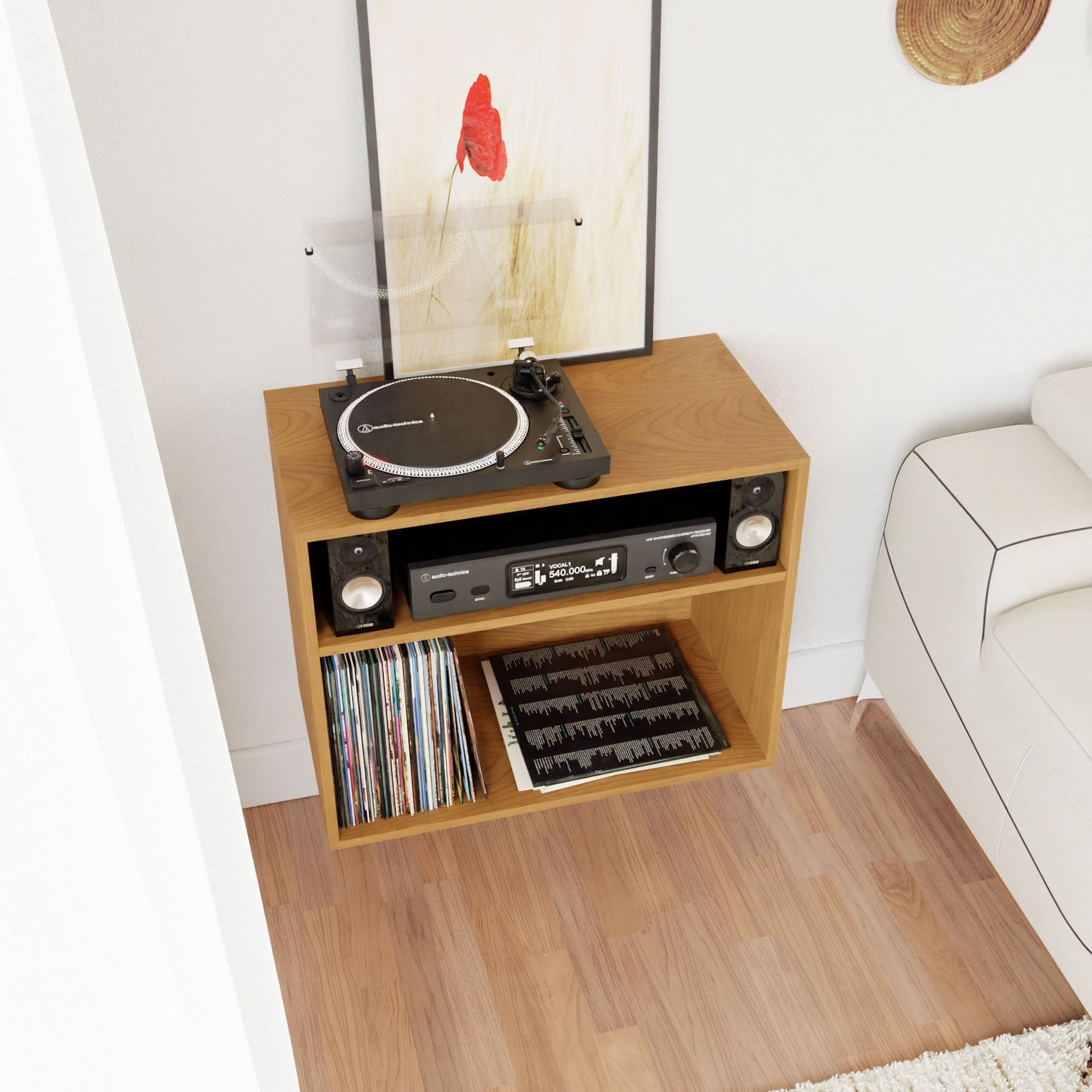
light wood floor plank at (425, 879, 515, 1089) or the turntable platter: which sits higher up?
the turntable platter

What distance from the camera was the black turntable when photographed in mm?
1314

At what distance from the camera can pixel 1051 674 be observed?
1.50 m

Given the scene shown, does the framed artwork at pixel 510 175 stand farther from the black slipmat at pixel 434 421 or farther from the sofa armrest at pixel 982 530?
the sofa armrest at pixel 982 530

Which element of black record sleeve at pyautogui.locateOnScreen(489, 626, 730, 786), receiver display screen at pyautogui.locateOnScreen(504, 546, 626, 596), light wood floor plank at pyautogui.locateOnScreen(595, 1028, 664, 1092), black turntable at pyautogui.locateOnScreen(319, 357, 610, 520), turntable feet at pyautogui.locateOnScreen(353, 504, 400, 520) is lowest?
light wood floor plank at pyautogui.locateOnScreen(595, 1028, 664, 1092)

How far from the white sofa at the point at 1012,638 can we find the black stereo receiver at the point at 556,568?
46 cm

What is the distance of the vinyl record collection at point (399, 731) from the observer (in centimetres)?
153

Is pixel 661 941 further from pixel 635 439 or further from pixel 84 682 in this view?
pixel 84 682

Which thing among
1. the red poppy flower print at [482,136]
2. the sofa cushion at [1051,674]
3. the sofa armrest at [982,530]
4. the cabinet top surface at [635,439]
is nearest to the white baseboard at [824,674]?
the sofa armrest at [982,530]

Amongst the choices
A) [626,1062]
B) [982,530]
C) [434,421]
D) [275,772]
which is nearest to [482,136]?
[434,421]

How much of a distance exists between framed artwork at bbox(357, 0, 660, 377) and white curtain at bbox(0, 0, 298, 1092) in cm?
95

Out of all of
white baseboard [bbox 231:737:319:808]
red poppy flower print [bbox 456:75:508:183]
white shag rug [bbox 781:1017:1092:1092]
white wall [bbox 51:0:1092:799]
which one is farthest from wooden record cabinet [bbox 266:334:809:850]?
white shag rug [bbox 781:1017:1092:1092]

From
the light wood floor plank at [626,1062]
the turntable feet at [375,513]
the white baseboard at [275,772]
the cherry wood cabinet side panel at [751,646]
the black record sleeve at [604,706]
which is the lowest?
the light wood floor plank at [626,1062]

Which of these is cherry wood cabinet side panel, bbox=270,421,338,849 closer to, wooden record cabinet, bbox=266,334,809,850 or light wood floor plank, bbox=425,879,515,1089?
wooden record cabinet, bbox=266,334,809,850

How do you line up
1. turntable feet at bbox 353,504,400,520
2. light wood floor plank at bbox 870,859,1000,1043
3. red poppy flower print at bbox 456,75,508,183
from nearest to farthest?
1. turntable feet at bbox 353,504,400,520
2. red poppy flower print at bbox 456,75,508,183
3. light wood floor plank at bbox 870,859,1000,1043
